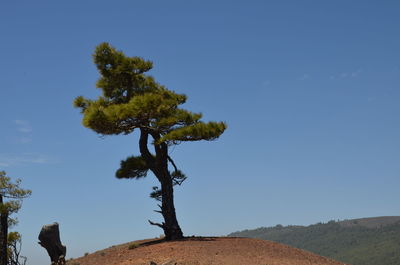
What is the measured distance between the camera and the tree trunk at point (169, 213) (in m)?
21.9

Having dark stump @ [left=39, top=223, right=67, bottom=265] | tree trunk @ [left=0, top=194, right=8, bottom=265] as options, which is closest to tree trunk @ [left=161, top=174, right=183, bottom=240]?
dark stump @ [left=39, top=223, right=67, bottom=265]

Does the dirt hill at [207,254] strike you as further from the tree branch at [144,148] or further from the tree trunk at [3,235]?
the tree trunk at [3,235]

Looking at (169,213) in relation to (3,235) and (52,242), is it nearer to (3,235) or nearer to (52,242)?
(52,242)

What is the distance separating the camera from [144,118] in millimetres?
21500

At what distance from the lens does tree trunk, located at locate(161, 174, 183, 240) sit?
2194 centimetres

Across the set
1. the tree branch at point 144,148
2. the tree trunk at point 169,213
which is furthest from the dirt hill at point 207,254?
the tree branch at point 144,148

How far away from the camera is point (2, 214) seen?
23625 millimetres

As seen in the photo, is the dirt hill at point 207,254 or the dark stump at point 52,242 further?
the dark stump at point 52,242

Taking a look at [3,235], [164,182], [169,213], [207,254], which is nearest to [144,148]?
[164,182]

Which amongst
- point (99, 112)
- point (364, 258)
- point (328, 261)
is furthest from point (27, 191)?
point (364, 258)

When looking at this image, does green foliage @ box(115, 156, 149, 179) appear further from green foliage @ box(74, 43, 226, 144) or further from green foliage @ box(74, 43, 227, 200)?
green foliage @ box(74, 43, 226, 144)

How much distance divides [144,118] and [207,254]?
7302mm

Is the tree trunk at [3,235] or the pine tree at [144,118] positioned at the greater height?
the pine tree at [144,118]

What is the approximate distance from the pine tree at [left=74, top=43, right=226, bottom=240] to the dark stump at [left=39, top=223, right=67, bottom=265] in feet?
15.0
